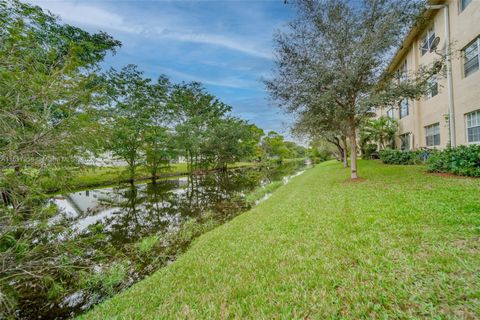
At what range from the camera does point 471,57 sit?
9.27 m

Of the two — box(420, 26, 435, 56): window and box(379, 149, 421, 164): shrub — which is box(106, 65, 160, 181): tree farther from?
box(420, 26, 435, 56): window

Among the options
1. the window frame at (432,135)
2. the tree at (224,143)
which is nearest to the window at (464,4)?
the window frame at (432,135)

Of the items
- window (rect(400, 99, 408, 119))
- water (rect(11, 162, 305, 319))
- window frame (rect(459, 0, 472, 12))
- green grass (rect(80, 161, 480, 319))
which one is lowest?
water (rect(11, 162, 305, 319))

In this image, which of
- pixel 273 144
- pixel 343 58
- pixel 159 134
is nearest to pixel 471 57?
pixel 343 58

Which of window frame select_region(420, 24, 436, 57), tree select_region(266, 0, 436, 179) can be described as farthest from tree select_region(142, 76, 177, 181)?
window frame select_region(420, 24, 436, 57)

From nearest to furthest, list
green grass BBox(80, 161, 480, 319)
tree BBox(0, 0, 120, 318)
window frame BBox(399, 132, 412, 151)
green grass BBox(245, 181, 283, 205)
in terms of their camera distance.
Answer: green grass BBox(80, 161, 480, 319) → tree BBox(0, 0, 120, 318) → green grass BBox(245, 181, 283, 205) → window frame BBox(399, 132, 412, 151)

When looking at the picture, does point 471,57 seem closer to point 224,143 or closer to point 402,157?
point 402,157

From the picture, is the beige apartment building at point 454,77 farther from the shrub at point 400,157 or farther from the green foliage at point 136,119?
the green foliage at point 136,119

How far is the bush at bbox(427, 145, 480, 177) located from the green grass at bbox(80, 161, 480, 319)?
3913 millimetres

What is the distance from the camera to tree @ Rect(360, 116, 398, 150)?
1866 cm

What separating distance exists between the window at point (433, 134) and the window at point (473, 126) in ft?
9.70

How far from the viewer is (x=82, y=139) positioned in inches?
138

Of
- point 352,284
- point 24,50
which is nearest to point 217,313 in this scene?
point 352,284

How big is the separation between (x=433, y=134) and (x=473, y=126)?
414 cm
